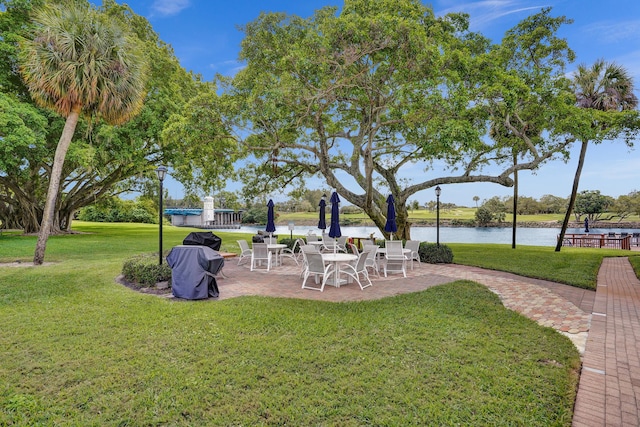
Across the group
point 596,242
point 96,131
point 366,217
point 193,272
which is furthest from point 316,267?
point 366,217

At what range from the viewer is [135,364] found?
3.53 metres

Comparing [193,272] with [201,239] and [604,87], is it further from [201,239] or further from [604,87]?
[604,87]

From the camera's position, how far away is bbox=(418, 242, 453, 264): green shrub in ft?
37.2

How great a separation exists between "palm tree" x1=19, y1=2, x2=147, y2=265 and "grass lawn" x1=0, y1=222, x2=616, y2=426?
6393mm

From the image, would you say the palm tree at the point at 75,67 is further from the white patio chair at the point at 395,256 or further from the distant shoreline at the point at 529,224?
the distant shoreline at the point at 529,224

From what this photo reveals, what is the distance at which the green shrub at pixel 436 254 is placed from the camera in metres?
11.4

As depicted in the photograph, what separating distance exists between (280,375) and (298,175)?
1419 cm

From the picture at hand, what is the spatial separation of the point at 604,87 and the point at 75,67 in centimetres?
1971

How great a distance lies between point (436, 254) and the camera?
11414 millimetres

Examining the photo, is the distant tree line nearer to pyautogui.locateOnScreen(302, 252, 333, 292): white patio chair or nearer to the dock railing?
the dock railing

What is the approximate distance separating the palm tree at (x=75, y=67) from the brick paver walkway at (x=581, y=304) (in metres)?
6.24

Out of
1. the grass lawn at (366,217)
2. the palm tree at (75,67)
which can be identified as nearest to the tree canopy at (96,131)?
the palm tree at (75,67)

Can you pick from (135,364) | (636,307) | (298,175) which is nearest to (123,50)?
(298,175)

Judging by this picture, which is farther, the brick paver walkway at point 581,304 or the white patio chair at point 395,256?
the white patio chair at point 395,256
